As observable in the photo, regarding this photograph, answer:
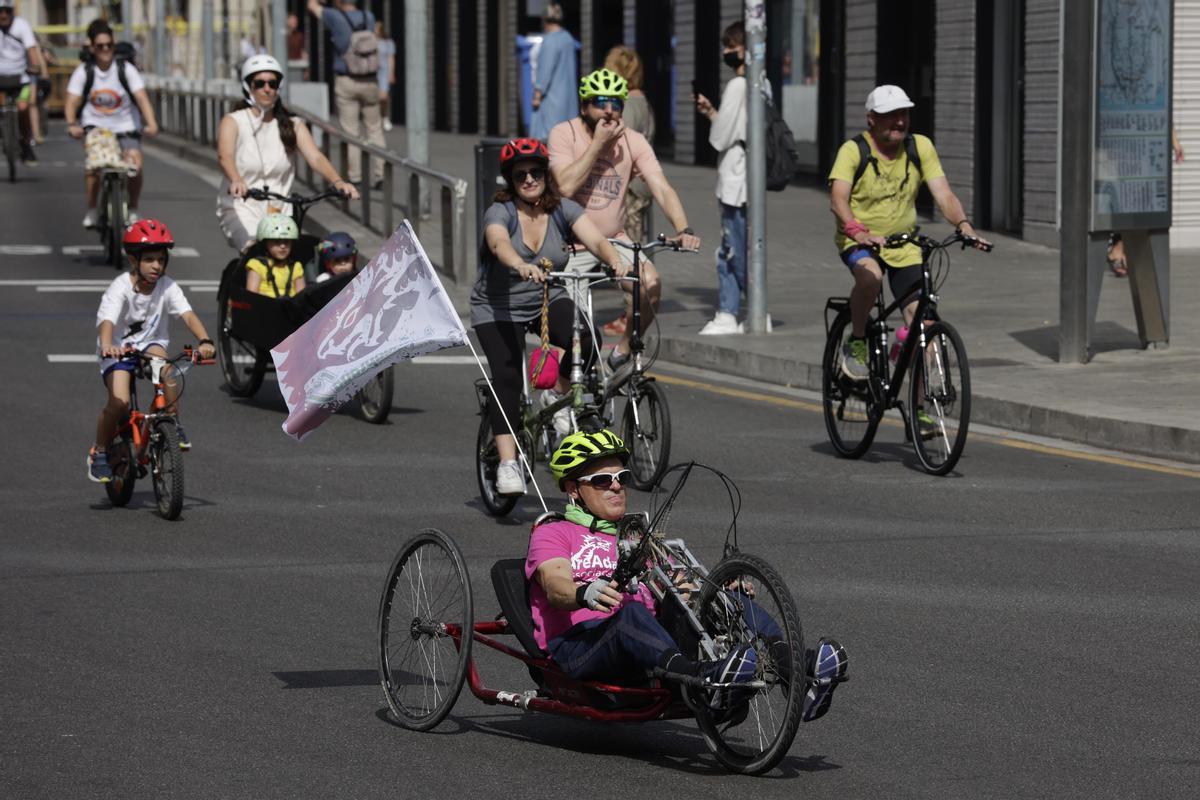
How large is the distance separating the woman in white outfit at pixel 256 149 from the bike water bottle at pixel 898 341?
4.51 meters

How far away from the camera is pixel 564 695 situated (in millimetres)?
6441

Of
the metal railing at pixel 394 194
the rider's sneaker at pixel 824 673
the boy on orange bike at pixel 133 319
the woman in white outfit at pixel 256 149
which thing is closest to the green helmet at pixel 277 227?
the woman in white outfit at pixel 256 149

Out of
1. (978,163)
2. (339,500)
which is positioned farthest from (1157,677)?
(978,163)

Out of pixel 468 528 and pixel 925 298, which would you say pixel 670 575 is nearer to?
pixel 468 528

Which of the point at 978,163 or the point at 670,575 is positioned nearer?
the point at 670,575

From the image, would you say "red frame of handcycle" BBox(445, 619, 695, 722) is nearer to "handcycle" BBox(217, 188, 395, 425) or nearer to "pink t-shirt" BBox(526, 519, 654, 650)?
"pink t-shirt" BBox(526, 519, 654, 650)

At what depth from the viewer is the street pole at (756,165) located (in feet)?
51.6

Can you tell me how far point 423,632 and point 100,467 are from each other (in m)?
4.13

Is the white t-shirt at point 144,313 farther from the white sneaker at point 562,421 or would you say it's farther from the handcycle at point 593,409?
the white sneaker at point 562,421

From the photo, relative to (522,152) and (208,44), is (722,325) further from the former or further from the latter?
(208,44)

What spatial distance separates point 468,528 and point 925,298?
271 centimetres

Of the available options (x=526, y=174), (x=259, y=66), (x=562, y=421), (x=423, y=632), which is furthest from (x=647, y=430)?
(x=259, y=66)

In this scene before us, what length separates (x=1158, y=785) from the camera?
19.6ft

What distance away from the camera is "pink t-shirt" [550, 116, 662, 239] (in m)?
12.4
